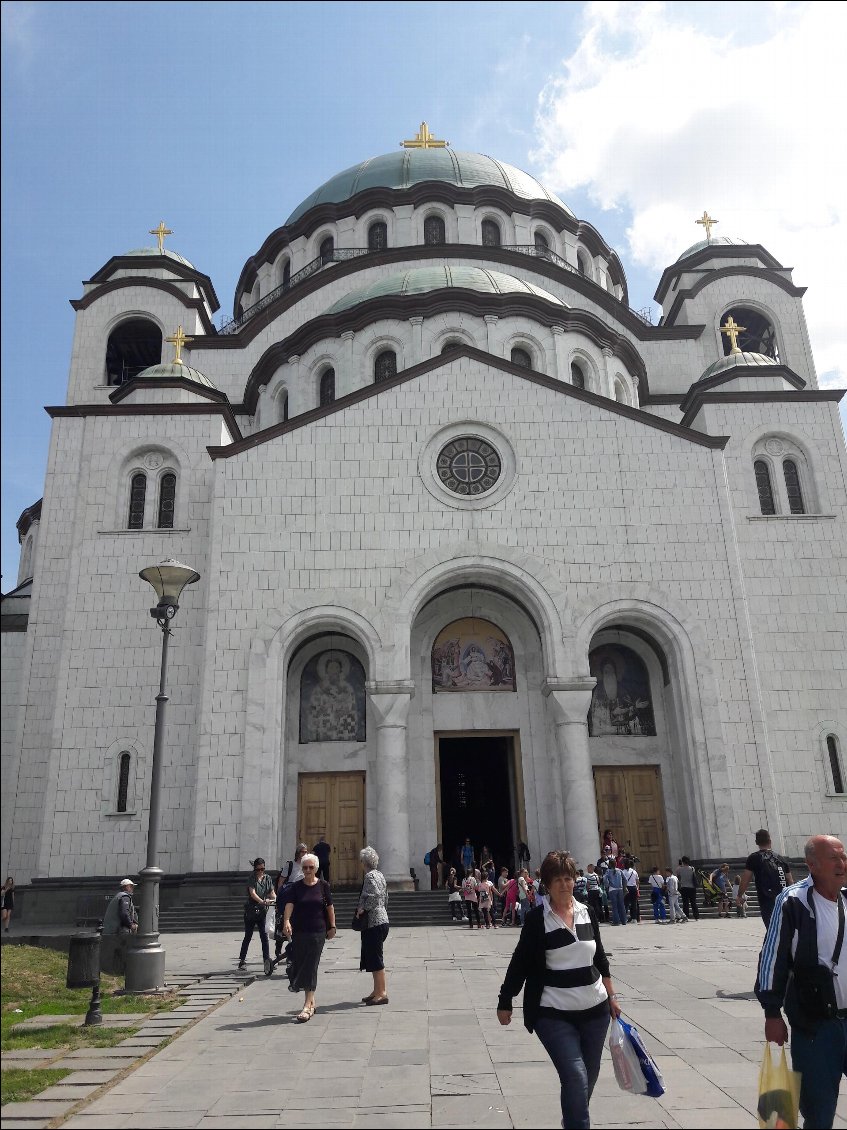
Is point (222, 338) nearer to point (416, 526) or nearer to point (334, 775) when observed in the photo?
point (416, 526)

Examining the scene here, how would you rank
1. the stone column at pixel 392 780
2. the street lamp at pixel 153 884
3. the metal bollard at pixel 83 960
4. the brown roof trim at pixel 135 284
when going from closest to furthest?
the metal bollard at pixel 83 960 → the street lamp at pixel 153 884 → the stone column at pixel 392 780 → the brown roof trim at pixel 135 284

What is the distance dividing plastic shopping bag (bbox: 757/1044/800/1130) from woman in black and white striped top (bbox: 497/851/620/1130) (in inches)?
30.9

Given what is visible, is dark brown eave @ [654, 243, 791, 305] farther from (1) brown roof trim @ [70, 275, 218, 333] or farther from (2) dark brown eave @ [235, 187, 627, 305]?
(1) brown roof trim @ [70, 275, 218, 333]

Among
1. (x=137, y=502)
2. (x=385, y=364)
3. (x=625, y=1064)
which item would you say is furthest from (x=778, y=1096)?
(x=385, y=364)

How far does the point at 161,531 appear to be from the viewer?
2228cm

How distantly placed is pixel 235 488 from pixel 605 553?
9.05 metres

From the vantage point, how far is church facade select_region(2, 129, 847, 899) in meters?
19.5

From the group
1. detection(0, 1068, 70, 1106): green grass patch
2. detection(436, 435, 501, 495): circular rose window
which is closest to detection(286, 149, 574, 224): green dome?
detection(436, 435, 501, 495): circular rose window

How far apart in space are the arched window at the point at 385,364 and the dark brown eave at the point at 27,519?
1534 cm

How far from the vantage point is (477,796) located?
24672 mm

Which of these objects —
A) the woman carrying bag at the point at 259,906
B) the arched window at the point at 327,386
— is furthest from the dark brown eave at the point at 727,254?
the woman carrying bag at the point at 259,906

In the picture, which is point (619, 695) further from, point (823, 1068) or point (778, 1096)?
point (778, 1096)

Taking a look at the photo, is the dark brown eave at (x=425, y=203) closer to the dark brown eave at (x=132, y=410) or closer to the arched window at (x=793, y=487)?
the dark brown eave at (x=132, y=410)

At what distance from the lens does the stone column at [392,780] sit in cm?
1862
